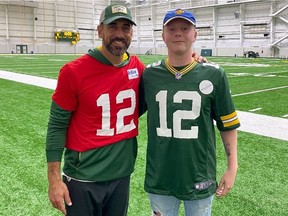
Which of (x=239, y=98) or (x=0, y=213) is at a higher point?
(x=239, y=98)

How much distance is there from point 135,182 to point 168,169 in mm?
2011

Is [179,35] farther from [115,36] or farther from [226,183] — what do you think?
[226,183]

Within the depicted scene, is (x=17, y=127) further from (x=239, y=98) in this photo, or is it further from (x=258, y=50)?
(x=258, y=50)

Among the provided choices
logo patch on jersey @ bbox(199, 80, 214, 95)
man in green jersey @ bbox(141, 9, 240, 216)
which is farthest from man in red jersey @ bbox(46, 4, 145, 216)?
logo patch on jersey @ bbox(199, 80, 214, 95)

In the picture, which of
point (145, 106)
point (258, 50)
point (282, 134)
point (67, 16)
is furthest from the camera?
point (67, 16)

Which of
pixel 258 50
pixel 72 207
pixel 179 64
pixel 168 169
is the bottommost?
pixel 72 207

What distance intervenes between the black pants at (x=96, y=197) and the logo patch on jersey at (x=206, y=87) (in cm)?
78

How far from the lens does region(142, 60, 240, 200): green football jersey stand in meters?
2.00

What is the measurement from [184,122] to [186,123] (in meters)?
0.01

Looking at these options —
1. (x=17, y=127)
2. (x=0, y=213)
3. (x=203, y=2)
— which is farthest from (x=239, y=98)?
(x=203, y=2)

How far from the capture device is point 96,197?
2.11 m

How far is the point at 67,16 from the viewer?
164 feet

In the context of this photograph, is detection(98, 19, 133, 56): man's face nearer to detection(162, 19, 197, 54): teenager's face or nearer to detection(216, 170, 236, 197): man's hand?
detection(162, 19, 197, 54): teenager's face

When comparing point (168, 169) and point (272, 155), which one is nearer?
point (168, 169)
